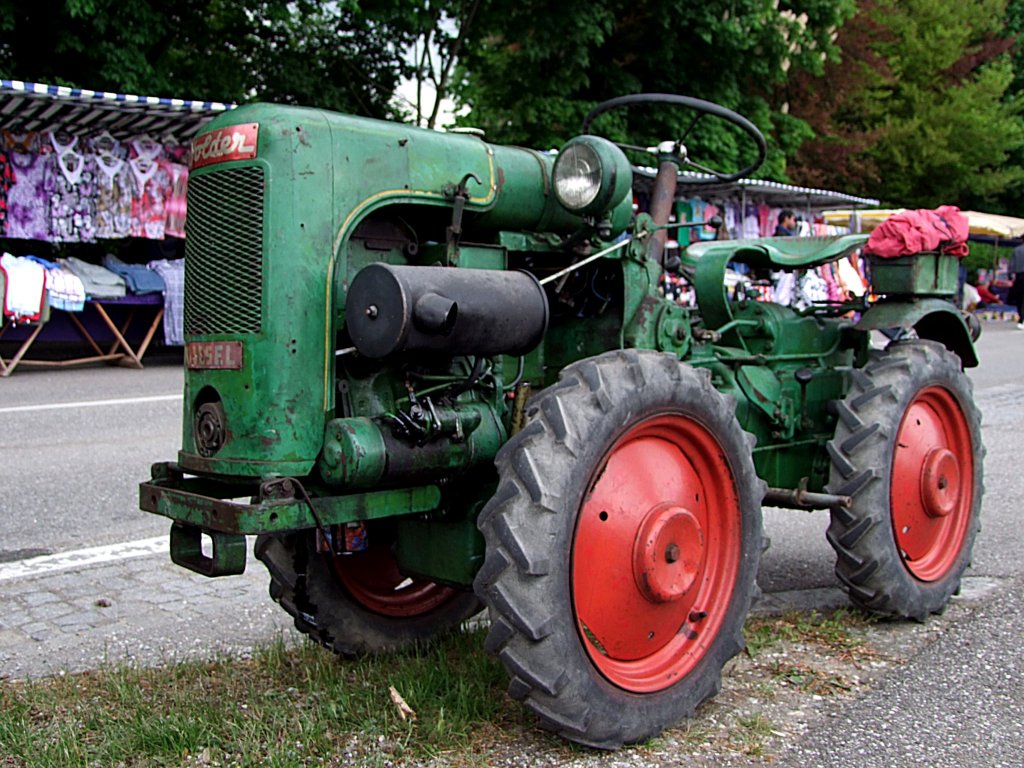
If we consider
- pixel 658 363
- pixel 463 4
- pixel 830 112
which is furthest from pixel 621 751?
pixel 830 112

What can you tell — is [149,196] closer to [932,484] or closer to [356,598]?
[356,598]

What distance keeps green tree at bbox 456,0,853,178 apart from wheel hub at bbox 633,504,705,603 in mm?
16751

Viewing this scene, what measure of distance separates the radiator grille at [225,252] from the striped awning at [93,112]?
8.67 m

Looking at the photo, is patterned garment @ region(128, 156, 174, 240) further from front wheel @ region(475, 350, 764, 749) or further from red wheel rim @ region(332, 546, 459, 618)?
front wheel @ region(475, 350, 764, 749)

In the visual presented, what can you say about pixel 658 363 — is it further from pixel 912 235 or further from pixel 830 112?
pixel 830 112

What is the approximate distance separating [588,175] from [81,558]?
11.1 feet

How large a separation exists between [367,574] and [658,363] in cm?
139

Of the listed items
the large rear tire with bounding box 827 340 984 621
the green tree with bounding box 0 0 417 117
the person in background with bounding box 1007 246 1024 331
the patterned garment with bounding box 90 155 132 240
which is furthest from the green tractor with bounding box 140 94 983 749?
the person in background with bounding box 1007 246 1024 331

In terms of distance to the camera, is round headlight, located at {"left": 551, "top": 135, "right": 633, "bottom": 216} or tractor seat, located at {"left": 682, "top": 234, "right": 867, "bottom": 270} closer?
round headlight, located at {"left": 551, "top": 135, "right": 633, "bottom": 216}

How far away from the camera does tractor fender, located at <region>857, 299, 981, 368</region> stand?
479 centimetres

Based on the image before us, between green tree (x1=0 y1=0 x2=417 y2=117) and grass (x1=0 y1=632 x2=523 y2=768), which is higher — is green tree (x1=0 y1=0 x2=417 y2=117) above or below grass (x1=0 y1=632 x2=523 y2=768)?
above

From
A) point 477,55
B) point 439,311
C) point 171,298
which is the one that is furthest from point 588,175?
point 477,55

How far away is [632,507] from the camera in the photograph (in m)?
3.27

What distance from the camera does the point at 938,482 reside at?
4.55 metres
